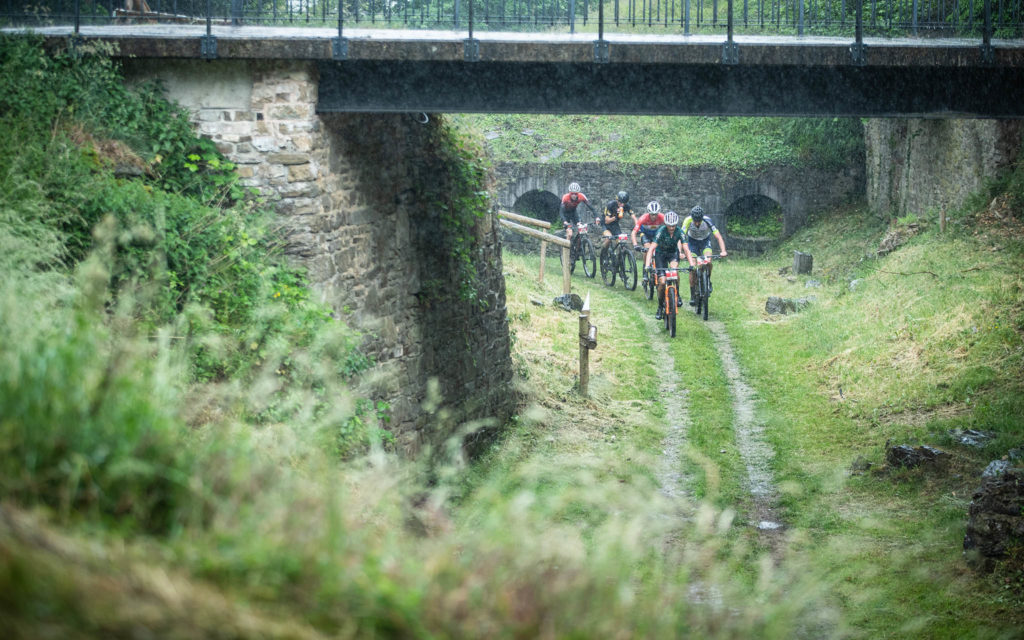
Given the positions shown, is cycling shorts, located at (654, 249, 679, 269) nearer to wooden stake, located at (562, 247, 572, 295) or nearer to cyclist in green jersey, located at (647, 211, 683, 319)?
cyclist in green jersey, located at (647, 211, 683, 319)

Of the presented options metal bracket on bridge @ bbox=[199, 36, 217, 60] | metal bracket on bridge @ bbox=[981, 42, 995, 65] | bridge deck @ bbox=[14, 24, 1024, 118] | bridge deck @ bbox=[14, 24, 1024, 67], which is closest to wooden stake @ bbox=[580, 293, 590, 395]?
bridge deck @ bbox=[14, 24, 1024, 118]

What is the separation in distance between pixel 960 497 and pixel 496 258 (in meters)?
5.79

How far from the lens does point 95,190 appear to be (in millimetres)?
7594

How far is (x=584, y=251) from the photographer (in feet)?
75.5

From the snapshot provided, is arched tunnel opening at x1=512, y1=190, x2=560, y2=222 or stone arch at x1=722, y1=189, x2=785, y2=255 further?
arched tunnel opening at x1=512, y1=190, x2=560, y2=222

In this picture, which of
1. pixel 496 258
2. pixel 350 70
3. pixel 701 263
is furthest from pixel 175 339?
pixel 701 263

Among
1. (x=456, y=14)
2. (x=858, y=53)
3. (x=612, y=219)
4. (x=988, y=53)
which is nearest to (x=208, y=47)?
(x=456, y=14)

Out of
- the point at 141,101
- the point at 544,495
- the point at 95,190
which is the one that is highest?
the point at 141,101

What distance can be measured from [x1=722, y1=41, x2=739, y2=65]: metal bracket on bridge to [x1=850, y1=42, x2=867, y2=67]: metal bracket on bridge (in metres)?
1.02

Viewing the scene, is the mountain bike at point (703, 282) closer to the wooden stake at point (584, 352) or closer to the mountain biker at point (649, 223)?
the mountain biker at point (649, 223)

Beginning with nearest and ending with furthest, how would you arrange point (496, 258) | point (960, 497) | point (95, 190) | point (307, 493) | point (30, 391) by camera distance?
point (30, 391) < point (307, 493) < point (95, 190) < point (960, 497) < point (496, 258)

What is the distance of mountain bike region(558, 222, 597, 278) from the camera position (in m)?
22.7

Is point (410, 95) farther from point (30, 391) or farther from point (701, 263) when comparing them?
point (701, 263)

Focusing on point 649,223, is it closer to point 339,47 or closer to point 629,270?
point 629,270
